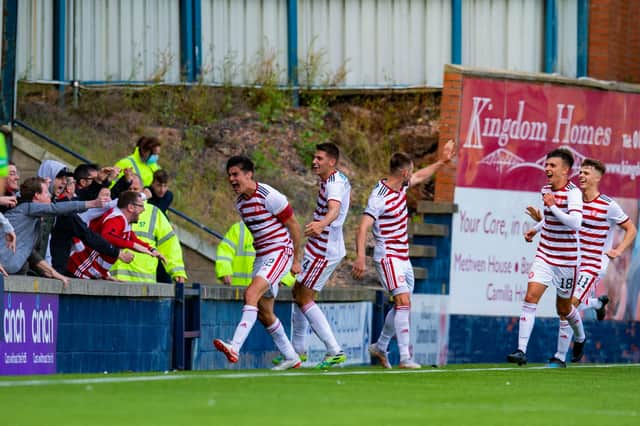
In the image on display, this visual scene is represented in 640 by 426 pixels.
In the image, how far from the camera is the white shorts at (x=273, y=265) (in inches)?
576

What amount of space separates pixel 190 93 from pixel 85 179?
312 inches

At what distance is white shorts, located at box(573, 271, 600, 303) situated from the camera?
17013 millimetres

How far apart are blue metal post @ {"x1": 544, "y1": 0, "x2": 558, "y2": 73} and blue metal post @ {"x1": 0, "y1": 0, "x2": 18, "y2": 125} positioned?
9605 millimetres

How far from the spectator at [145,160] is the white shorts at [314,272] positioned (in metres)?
3.87

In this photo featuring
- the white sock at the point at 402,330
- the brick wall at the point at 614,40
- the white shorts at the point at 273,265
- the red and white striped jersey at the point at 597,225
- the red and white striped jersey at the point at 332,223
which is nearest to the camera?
the white shorts at the point at 273,265

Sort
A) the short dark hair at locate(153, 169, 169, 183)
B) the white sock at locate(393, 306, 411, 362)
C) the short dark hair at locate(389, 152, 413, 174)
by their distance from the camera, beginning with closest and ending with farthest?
the white sock at locate(393, 306, 411, 362) → the short dark hair at locate(389, 152, 413, 174) → the short dark hair at locate(153, 169, 169, 183)

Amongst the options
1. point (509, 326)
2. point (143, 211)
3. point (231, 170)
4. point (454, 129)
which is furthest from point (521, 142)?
point (231, 170)

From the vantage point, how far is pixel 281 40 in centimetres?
2553

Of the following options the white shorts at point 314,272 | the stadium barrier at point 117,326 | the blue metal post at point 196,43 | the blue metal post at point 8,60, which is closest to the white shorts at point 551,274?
the white shorts at point 314,272

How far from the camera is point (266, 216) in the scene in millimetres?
14695

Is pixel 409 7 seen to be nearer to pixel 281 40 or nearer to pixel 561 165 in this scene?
pixel 281 40

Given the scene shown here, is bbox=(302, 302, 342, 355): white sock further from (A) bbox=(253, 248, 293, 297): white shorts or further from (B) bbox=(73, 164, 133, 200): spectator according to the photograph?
(B) bbox=(73, 164, 133, 200): spectator

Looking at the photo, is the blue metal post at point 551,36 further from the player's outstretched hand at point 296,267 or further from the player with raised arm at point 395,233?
the player's outstretched hand at point 296,267

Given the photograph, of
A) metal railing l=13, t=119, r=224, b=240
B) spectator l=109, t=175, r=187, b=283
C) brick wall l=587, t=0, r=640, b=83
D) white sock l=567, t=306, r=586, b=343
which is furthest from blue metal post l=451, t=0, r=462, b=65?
spectator l=109, t=175, r=187, b=283
